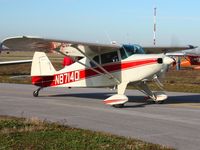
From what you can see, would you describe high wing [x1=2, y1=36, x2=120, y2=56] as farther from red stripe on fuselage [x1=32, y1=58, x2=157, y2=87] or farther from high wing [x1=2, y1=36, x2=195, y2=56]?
red stripe on fuselage [x1=32, y1=58, x2=157, y2=87]

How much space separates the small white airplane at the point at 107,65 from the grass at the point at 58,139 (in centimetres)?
530

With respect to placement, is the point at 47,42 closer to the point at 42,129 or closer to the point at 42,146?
the point at 42,129

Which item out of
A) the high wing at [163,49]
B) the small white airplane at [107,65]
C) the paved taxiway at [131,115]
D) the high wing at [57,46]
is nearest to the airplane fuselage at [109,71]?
the small white airplane at [107,65]

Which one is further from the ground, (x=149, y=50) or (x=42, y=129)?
(x=149, y=50)

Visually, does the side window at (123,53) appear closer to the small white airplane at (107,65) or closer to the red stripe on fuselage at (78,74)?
the small white airplane at (107,65)

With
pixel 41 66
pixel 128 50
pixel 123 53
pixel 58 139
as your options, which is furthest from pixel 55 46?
pixel 58 139

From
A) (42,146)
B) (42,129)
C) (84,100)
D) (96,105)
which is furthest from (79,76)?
(42,146)

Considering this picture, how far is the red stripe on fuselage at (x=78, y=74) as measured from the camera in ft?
47.9

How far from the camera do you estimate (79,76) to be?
16516 millimetres

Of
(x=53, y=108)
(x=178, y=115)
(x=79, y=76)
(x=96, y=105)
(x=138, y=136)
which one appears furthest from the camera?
(x=79, y=76)

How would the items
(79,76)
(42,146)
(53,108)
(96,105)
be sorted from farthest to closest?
(79,76) → (96,105) → (53,108) → (42,146)

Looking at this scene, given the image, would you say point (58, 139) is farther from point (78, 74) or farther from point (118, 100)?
point (78, 74)

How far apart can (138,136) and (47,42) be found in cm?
672

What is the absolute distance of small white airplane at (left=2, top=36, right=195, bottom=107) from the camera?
14164mm
